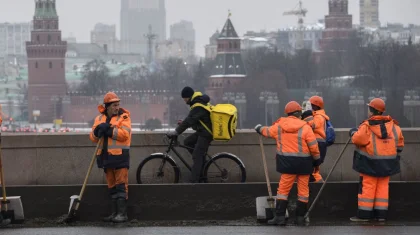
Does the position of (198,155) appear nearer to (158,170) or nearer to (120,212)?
(158,170)

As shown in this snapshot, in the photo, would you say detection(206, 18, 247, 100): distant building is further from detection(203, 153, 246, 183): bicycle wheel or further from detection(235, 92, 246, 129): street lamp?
detection(203, 153, 246, 183): bicycle wheel

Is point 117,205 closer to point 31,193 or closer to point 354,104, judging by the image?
point 31,193

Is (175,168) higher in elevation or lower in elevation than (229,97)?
higher

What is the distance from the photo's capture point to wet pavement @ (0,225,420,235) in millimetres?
17234

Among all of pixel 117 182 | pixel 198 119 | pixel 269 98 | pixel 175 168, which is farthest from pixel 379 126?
pixel 269 98

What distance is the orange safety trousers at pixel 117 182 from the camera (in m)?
18.2

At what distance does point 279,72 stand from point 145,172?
452 ft

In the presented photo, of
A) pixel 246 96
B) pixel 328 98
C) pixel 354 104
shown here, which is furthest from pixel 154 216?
pixel 246 96

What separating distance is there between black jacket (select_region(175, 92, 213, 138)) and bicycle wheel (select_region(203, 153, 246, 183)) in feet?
1.59

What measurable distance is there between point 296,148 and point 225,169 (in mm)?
2666

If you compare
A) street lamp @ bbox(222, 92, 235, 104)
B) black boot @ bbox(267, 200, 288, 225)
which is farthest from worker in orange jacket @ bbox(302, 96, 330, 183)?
street lamp @ bbox(222, 92, 235, 104)

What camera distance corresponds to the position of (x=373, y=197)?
1805cm

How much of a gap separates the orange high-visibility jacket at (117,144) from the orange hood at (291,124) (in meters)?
1.77

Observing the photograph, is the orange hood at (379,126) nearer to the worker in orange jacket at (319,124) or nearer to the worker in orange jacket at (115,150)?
the worker in orange jacket at (319,124)
